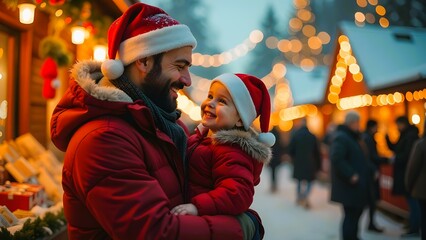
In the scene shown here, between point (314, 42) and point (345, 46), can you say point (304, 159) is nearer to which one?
point (345, 46)

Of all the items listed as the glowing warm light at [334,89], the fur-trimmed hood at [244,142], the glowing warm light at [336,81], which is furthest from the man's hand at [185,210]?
the glowing warm light at [334,89]

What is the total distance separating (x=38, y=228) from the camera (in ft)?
10.2

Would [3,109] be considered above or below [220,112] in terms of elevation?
below

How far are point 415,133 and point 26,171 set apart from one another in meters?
6.64

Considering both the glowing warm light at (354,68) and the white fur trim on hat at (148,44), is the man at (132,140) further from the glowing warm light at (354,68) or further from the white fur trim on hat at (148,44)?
the glowing warm light at (354,68)

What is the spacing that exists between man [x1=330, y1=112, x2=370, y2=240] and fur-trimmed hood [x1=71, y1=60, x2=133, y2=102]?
503 cm

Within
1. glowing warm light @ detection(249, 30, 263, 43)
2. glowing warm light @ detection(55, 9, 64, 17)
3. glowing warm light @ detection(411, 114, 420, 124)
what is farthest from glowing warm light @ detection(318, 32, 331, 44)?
glowing warm light @ detection(55, 9, 64, 17)

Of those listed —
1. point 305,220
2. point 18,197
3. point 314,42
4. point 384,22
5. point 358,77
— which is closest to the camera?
point 18,197

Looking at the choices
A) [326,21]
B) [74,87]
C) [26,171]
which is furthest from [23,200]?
[326,21]

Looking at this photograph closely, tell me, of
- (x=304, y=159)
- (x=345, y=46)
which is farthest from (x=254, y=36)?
(x=304, y=159)

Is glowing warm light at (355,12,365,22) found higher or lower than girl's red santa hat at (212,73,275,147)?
higher

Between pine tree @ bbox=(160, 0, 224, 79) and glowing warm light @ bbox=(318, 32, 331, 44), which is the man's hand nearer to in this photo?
glowing warm light @ bbox=(318, 32, 331, 44)

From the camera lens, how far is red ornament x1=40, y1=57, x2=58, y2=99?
5223 mm

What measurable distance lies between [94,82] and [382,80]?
442 inches
